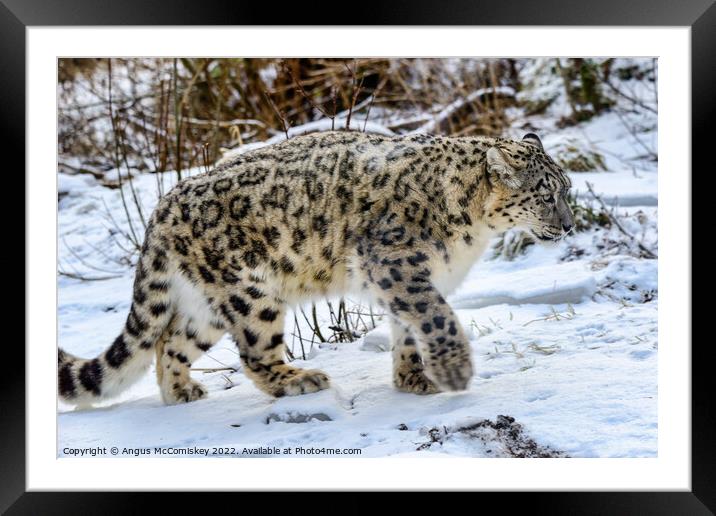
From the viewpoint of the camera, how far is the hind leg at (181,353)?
5621 mm

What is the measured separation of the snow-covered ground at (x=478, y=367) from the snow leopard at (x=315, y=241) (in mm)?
144

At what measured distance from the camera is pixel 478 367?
5289mm

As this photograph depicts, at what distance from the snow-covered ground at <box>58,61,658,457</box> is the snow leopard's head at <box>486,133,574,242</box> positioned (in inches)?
16.1

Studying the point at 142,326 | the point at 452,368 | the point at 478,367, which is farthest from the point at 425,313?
the point at 142,326

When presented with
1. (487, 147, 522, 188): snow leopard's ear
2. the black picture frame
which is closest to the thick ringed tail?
the black picture frame

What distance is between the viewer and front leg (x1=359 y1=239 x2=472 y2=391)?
17.0 ft

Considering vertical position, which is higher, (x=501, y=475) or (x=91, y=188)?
(x=91, y=188)

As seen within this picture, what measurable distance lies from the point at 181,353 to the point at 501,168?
6.84 ft
